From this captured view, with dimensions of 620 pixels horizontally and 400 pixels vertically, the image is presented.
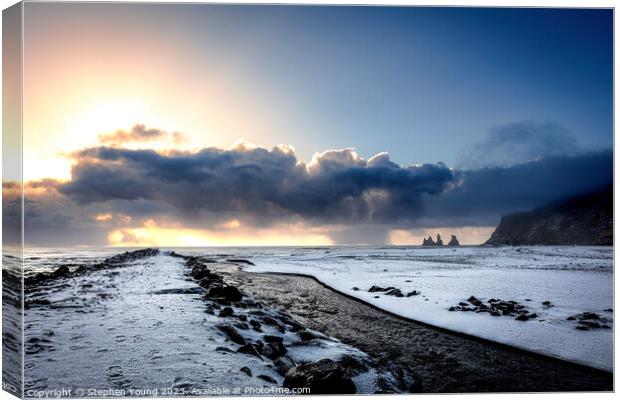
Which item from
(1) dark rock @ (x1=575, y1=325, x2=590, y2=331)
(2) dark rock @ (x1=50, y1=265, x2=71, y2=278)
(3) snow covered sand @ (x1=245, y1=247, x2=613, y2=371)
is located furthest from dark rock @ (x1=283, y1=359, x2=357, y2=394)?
(2) dark rock @ (x1=50, y1=265, x2=71, y2=278)

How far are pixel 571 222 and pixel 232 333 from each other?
261 inches

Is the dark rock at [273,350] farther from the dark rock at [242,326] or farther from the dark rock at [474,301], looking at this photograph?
the dark rock at [474,301]

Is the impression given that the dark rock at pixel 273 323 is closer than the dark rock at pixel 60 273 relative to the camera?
Yes

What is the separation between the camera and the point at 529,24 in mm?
6766

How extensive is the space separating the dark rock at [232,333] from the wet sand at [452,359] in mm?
2087

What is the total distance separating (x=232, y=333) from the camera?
22.6 feet

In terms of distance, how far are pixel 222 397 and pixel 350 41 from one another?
6.31 meters

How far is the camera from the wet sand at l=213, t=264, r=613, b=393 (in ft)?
19.5

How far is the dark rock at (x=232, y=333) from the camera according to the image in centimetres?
662

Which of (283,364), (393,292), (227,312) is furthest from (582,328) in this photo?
(227,312)

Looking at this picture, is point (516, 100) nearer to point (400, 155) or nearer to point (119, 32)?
point (400, 155)

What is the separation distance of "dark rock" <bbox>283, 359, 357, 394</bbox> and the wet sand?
36.2 inches

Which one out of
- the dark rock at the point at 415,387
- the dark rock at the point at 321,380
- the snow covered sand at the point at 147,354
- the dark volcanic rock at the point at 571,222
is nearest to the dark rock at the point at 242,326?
the snow covered sand at the point at 147,354

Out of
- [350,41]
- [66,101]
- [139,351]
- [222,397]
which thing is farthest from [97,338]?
[350,41]
